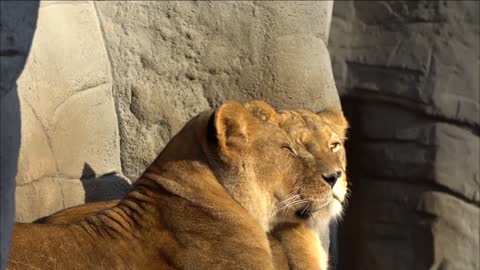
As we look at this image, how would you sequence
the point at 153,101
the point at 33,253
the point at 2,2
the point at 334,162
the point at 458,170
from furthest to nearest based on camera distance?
the point at 458,170 < the point at 153,101 < the point at 334,162 < the point at 33,253 < the point at 2,2

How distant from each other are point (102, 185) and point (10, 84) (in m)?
2.44

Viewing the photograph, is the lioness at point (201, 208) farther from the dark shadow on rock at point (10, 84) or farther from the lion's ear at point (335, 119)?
the dark shadow on rock at point (10, 84)

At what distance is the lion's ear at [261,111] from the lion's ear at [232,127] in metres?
0.10

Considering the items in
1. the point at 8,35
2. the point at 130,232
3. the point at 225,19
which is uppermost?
the point at 8,35

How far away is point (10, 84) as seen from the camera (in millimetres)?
3002

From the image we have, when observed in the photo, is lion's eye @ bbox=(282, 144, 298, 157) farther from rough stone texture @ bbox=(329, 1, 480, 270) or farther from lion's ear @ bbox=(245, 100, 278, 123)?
rough stone texture @ bbox=(329, 1, 480, 270)

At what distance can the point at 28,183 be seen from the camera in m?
4.87

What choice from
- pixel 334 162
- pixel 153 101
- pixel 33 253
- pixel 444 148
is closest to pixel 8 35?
pixel 33 253

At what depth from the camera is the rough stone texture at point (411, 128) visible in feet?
20.4

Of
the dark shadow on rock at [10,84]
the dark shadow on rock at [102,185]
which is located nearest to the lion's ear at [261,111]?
the dark shadow on rock at [102,185]

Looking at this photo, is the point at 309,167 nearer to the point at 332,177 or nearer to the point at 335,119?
the point at 332,177

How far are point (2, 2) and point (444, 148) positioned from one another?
12.0ft

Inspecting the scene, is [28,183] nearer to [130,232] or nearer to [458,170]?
[130,232]

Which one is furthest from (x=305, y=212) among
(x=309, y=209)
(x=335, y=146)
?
(x=335, y=146)
